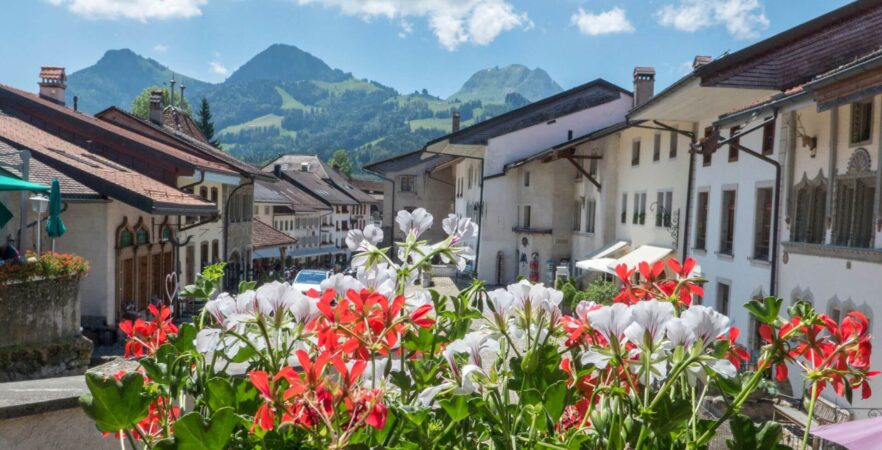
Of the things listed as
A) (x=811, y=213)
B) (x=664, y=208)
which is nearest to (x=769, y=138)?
(x=811, y=213)

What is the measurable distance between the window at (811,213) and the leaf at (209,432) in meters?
14.6

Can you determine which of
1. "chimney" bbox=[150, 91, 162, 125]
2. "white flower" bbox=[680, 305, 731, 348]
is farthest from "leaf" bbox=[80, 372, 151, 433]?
"chimney" bbox=[150, 91, 162, 125]

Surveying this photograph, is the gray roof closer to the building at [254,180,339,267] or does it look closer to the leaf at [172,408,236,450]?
the building at [254,180,339,267]

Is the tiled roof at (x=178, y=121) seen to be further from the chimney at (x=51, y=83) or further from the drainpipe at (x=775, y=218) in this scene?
the drainpipe at (x=775, y=218)

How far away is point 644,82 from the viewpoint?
32.9m

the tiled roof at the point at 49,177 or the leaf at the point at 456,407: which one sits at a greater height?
the tiled roof at the point at 49,177

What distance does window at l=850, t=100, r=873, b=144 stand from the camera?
1315 cm

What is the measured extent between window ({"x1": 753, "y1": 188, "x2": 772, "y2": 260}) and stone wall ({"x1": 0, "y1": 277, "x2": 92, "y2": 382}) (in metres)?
12.8

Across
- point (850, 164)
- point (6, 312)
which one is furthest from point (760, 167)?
point (6, 312)

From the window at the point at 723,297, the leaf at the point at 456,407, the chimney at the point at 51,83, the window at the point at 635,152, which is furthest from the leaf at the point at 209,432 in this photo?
the chimney at the point at 51,83

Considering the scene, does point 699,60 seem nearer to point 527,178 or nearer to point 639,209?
point 639,209

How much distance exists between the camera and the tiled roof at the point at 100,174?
19188 mm

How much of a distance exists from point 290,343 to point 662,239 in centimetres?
2349

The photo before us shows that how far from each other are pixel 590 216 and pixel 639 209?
6.01 meters
